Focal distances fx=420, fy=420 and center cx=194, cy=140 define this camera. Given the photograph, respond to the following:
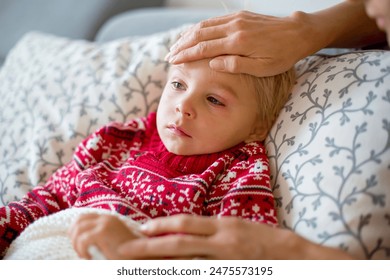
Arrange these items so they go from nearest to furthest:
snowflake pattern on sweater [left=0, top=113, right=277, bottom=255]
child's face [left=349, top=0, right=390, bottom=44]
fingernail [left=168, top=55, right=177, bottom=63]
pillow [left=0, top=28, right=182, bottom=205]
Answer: child's face [left=349, top=0, right=390, bottom=44] → snowflake pattern on sweater [left=0, top=113, right=277, bottom=255] → fingernail [left=168, top=55, right=177, bottom=63] → pillow [left=0, top=28, right=182, bottom=205]

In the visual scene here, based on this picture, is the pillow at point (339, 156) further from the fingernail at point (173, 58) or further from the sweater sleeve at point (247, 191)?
the fingernail at point (173, 58)

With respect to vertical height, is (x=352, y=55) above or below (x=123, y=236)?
above

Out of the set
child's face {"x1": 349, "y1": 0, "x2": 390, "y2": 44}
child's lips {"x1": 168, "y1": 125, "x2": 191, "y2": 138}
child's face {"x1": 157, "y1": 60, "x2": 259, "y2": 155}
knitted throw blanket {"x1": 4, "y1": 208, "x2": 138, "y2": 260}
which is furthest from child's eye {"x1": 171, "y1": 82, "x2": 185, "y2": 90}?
child's face {"x1": 349, "y1": 0, "x2": 390, "y2": 44}

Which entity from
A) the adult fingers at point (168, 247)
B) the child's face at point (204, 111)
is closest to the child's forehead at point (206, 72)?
the child's face at point (204, 111)

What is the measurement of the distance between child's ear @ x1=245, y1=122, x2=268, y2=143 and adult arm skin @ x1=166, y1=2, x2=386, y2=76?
0.15m

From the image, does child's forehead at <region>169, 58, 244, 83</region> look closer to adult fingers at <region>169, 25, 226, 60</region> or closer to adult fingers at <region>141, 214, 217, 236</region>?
adult fingers at <region>169, 25, 226, 60</region>

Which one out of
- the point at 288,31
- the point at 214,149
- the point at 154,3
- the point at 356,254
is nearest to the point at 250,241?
the point at 356,254

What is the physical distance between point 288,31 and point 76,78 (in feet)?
2.50

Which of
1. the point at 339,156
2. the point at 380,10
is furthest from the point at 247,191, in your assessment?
the point at 380,10

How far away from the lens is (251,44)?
953 mm

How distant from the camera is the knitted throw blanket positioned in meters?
0.83

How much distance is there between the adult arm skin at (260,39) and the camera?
0.96m

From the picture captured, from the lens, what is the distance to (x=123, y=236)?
2.44 feet
